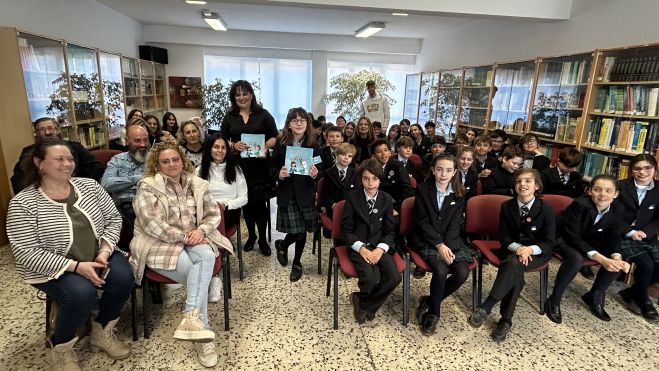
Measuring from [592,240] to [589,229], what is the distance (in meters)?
0.12

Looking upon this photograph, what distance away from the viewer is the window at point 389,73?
31.9 feet

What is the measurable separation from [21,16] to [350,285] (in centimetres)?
502

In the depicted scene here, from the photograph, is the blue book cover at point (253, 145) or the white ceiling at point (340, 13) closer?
the blue book cover at point (253, 145)

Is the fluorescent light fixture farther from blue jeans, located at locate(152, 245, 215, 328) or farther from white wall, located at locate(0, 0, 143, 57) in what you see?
blue jeans, located at locate(152, 245, 215, 328)

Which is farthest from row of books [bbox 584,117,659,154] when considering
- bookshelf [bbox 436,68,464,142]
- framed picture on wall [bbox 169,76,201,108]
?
framed picture on wall [bbox 169,76,201,108]

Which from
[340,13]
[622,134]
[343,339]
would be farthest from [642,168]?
[340,13]

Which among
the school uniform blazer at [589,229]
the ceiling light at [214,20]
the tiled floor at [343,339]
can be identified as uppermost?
the ceiling light at [214,20]

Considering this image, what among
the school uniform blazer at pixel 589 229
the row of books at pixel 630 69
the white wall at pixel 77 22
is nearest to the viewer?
the school uniform blazer at pixel 589 229

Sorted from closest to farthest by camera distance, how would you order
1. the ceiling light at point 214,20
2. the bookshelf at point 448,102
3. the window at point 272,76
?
the ceiling light at point 214,20 < the bookshelf at point 448,102 < the window at point 272,76

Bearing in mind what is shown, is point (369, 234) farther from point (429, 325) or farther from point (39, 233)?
point (39, 233)

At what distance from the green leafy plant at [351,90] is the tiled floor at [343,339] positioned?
6.87 meters

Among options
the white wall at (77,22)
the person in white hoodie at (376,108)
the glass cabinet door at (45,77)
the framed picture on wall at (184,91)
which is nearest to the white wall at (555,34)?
the person in white hoodie at (376,108)

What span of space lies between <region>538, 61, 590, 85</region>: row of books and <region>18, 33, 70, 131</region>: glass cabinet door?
6.35 meters

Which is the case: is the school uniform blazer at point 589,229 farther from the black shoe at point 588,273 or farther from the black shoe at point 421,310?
the black shoe at point 421,310
